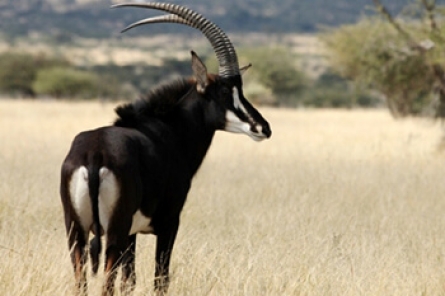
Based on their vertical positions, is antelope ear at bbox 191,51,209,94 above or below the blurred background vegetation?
above

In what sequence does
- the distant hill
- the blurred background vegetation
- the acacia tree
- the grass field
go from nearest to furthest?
the grass field < the acacia tree < the blurred background vegetation < the distant hill

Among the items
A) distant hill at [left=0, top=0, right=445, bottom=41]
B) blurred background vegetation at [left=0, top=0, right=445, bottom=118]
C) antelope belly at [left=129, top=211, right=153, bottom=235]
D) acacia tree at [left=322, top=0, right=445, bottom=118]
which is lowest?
distant hill at [left=0, top=0, right=445, bottom=41]

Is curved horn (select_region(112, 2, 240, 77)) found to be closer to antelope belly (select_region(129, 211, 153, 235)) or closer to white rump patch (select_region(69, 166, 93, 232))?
antelope belly (select_region(129, 211, 153, 235))

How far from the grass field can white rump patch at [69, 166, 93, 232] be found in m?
0.38

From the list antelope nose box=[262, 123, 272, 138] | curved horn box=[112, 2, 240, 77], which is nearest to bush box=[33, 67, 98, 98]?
curved horn box=[112, 2, 240, 77]

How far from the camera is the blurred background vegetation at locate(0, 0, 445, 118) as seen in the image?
20906 mm

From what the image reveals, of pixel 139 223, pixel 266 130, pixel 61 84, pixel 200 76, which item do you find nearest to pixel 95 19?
pixel 61 84

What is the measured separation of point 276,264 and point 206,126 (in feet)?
3.85

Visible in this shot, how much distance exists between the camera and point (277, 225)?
866 cm

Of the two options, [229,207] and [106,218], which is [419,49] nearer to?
[229,207]

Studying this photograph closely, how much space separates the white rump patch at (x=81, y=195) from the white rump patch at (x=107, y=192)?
0.24 ft

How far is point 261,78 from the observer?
59281 millimetres

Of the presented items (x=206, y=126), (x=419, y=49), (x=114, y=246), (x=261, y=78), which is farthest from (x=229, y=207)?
(x=261, y=78)

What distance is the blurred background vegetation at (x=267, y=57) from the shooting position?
20.9 m
